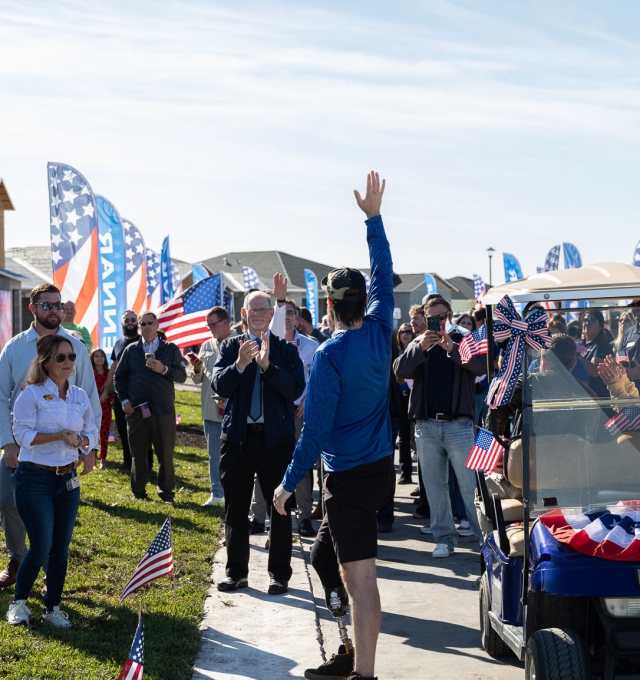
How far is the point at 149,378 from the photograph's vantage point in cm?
1068

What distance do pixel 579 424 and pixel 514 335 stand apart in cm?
54

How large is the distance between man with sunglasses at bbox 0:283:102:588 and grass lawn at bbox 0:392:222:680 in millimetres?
781

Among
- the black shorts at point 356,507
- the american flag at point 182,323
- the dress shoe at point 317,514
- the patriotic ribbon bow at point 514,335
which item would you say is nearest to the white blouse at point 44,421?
the black shorts at point 356,507

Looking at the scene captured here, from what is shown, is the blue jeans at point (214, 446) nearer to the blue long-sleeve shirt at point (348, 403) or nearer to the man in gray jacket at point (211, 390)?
the man in gray jacket at point (211, 390)

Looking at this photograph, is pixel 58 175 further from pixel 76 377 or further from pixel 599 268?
pixel 599 268

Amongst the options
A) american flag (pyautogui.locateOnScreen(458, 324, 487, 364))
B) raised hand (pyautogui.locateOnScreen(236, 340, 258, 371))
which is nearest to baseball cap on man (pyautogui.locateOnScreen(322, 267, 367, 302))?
american flag (pyautogui.locateOnScreen(458, 324, 487, 364))

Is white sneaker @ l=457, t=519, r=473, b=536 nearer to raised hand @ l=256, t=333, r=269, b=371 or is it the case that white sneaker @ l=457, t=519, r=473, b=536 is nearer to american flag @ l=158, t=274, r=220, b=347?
raised hand @ l=256, t=333, r=269, b=371

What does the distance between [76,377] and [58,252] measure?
28.0 feet

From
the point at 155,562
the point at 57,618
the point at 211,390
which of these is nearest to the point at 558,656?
the point at 155,562

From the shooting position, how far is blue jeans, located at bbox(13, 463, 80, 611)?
5.84m

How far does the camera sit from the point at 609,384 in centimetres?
453

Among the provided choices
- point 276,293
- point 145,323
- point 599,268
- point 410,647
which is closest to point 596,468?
point 599,268

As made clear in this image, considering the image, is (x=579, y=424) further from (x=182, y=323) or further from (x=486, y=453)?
(x=182, y=323)

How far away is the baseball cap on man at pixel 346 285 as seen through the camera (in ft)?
15.3
